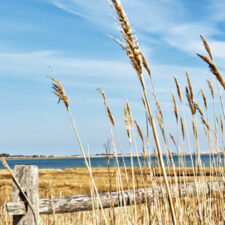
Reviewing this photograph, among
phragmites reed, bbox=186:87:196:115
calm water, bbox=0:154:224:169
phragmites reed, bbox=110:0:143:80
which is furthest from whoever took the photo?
calm water, bbox=0:154:224:169

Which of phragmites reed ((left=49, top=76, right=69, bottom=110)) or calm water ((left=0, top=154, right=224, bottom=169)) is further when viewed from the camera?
calm water ((left=0, top=154, right=224, bottom=169))

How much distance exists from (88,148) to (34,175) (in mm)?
803

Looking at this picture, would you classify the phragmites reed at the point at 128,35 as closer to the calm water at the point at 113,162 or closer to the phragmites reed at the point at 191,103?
the phragmites reed at the point at 191,103

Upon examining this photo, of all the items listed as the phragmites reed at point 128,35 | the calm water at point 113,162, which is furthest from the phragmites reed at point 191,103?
the phragmites reed at point 128,35

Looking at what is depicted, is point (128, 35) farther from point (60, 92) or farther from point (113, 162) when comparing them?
point (113, 162)

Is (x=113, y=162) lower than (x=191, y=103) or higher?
lower

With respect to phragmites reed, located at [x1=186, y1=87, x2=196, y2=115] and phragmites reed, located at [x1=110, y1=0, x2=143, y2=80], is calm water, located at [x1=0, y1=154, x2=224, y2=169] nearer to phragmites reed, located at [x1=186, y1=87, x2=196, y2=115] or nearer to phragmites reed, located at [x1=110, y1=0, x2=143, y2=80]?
phragmites reed, located at [x1=186, y1=87, x2=196, y2=115]

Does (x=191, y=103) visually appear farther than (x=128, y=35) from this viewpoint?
Yes

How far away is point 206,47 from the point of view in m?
1.82

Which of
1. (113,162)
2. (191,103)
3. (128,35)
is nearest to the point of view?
(128,35)

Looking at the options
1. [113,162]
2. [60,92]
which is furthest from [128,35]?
[113,162]

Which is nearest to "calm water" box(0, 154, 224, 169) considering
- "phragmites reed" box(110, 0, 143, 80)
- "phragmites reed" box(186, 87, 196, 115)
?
"phragmites reed" box(186, 87, 196, 115)

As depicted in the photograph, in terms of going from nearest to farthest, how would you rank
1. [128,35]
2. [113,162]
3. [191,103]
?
[128,35] → [191,103] → [113,162]

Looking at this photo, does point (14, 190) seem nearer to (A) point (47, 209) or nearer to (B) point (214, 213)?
(A) point (47, 209)
